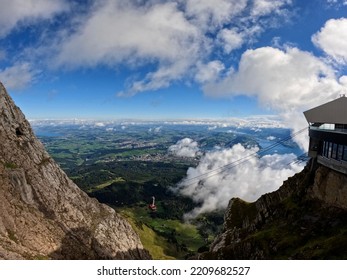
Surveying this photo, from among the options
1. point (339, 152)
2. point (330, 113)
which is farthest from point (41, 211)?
point (330, 113)

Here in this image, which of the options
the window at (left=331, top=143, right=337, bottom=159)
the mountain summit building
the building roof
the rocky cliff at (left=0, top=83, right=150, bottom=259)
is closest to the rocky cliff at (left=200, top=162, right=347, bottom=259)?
the mountain summit building

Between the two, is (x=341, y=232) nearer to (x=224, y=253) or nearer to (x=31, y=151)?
(x=224, y=253)

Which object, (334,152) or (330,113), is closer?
(334,152)

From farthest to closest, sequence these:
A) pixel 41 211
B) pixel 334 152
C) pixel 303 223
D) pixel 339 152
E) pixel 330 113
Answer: pixel 41 211
pixel 330 113
pixel 303 223
pixel 334 152
pixel 339 152

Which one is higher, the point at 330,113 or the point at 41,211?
the point at 330,113

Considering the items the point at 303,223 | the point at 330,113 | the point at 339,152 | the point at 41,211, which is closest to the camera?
the point at 339,152

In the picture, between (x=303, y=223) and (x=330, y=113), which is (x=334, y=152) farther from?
(x=303, y=223)
